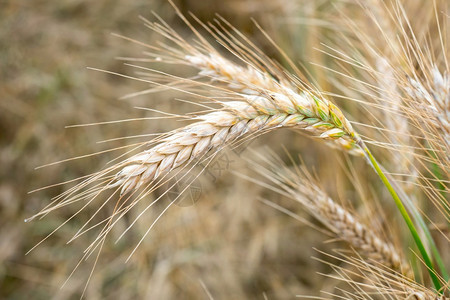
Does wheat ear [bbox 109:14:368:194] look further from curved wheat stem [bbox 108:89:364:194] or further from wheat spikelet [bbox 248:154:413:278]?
wheat spikelet [bbox 248:154:413:278]

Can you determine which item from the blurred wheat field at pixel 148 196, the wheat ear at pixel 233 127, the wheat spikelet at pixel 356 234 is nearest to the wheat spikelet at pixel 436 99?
the wheat ear at pixel 233 127

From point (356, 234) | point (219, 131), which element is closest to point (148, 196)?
point (356, 234)

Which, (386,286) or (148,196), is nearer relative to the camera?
(386,286)

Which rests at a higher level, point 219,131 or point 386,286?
point 219,131

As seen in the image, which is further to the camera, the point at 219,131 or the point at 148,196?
the point at 148,196

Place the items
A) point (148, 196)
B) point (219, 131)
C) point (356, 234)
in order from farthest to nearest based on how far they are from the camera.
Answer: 1. point (148, 196)
2. point (356, 234)
3. point (219, 131)

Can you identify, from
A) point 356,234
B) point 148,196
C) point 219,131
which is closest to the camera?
point 219,131

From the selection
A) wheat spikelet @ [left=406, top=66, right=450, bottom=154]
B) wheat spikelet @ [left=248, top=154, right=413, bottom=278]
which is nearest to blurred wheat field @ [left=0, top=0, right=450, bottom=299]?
wheat spikelet @ [left=248, top=154, right=413, bottom=278]

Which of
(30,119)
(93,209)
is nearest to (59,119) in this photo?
(30,119)

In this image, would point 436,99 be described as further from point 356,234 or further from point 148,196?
point 148,196

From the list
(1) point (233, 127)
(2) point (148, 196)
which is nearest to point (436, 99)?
(1) point (233, 127)

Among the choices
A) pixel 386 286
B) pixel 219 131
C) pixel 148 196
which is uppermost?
pixel 219 131
